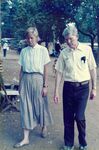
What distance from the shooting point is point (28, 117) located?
692cm

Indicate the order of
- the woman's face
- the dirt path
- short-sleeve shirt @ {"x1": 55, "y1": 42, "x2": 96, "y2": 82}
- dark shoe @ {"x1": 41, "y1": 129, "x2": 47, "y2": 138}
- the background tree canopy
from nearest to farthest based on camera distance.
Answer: short-sleeve shirt @ {"x1": 55, "y1": 42, "x2": 96, "y2": 82}, the woman's face, the dirt path, dark shoe @ {"x1": 41, "y1": 129, "x2": 47, "y2": 138}, the background tree canopy

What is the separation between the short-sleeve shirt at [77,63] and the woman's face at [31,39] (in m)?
0.61

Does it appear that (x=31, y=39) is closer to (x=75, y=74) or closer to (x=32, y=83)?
(x=32, y=83)

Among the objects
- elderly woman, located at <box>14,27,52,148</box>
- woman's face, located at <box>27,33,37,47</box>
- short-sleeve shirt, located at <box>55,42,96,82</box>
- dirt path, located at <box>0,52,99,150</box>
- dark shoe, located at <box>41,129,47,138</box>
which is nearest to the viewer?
short-sleeve shirt, located at <box>55,42,96,82</box>

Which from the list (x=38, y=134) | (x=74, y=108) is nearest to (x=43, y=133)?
(x=38, y=134)

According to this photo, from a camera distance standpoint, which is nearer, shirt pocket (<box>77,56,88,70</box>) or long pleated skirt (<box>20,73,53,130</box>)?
shirt pocket (<box>77,56,88,70</box>)

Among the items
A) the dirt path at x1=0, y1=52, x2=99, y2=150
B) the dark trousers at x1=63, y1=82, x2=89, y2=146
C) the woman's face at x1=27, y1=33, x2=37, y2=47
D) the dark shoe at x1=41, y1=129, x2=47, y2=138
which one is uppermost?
the woman's face at x1=27, y1=33, x2=37, y2=47

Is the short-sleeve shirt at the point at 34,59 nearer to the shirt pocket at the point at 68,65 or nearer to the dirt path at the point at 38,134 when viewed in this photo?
the shirt pocket at the point at 68,65

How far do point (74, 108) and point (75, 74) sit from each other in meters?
0.55

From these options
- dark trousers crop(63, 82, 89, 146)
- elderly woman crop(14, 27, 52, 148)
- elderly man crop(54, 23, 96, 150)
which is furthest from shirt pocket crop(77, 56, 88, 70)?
elderly woman crop(14, 27, 52, 148)

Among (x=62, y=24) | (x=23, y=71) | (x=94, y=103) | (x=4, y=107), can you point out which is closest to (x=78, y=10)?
(x=62, y=24)

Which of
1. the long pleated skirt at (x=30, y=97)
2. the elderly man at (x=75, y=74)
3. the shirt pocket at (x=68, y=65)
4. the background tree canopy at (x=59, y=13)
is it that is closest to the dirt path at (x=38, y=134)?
the long pleated skirt at (x=30, y=97)

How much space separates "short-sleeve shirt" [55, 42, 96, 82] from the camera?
6266 mm

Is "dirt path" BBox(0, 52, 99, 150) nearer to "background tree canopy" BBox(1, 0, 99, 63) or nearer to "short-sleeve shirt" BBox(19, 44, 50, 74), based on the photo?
"short-sleeve shirt" BBox(19, 44, 50, 74)
